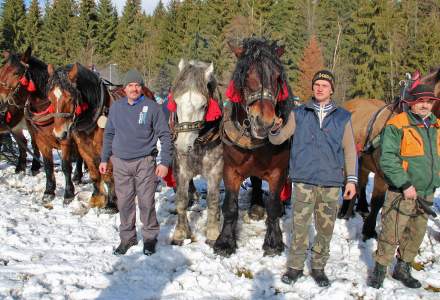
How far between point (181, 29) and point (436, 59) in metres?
27.5

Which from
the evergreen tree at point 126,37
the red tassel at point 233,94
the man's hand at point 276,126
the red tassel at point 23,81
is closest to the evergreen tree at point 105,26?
the evergreen tree at point 126,37

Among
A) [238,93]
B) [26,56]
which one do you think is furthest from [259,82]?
[26,56]

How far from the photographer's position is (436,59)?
24.2m

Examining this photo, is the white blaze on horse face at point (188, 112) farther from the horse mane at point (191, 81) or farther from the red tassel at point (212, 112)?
the red tassel at point (212, 112)

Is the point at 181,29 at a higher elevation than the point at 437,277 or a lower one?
higher

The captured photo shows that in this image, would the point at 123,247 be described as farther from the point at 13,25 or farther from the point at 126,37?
the point at 13,25

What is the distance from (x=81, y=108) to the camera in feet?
16.7

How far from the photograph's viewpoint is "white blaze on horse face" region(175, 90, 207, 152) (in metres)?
3.86

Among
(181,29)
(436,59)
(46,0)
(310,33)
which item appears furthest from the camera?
(46,0)

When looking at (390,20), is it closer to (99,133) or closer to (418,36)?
(418,36)

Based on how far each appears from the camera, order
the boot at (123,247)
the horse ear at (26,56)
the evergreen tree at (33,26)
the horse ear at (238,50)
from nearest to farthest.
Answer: the horse ear at (238,50)
the boot at (123,247)
the horse ear at (26,56)
the evergreen tree at (33,26)

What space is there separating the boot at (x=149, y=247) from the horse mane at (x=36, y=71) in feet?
11.2

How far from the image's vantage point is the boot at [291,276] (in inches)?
136

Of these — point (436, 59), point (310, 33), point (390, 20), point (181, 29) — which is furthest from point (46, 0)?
point (436, 59)
